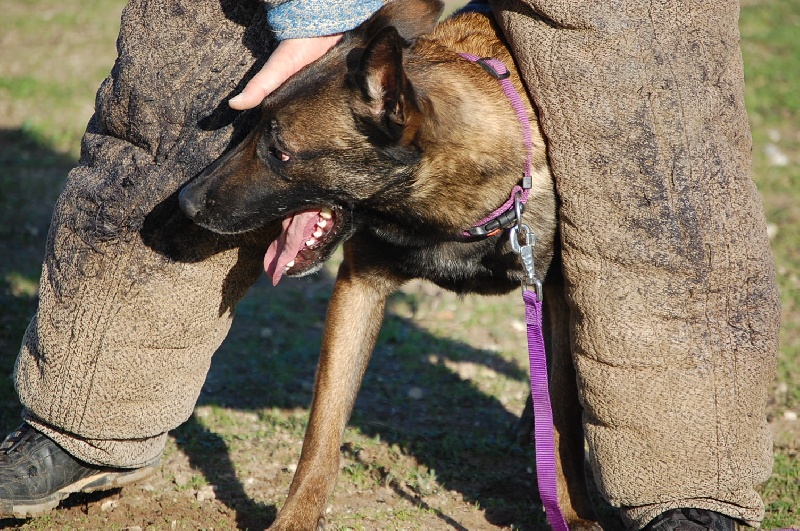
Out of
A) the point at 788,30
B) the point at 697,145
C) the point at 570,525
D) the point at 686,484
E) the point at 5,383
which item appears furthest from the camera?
the point at 788,30

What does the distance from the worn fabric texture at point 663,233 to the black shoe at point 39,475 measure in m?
1.65

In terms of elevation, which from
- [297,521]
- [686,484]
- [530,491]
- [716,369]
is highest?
[716,369]

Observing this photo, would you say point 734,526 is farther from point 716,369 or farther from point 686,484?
point 716,369

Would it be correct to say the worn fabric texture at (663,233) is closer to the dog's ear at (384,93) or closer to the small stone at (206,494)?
the dog's ear at (384,93)

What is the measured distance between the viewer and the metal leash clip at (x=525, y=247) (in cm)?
254

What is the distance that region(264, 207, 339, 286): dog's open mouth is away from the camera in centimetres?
273

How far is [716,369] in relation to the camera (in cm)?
250

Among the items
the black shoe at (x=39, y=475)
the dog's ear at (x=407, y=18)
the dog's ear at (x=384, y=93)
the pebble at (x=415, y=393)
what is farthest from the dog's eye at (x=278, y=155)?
the pebble at (x=415, y=393)

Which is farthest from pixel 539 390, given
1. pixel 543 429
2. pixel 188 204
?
pixel 188 204

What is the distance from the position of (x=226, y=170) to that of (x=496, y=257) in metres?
0.88

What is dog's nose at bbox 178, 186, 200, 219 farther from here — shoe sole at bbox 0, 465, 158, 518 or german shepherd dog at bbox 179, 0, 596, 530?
shoe sole at bbox 0, 465, 158, 518

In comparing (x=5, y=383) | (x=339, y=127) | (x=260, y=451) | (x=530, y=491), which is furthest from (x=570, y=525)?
(x=5, y=383)

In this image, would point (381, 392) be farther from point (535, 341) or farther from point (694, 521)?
point (694, 521)

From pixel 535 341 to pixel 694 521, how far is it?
2.35ft
